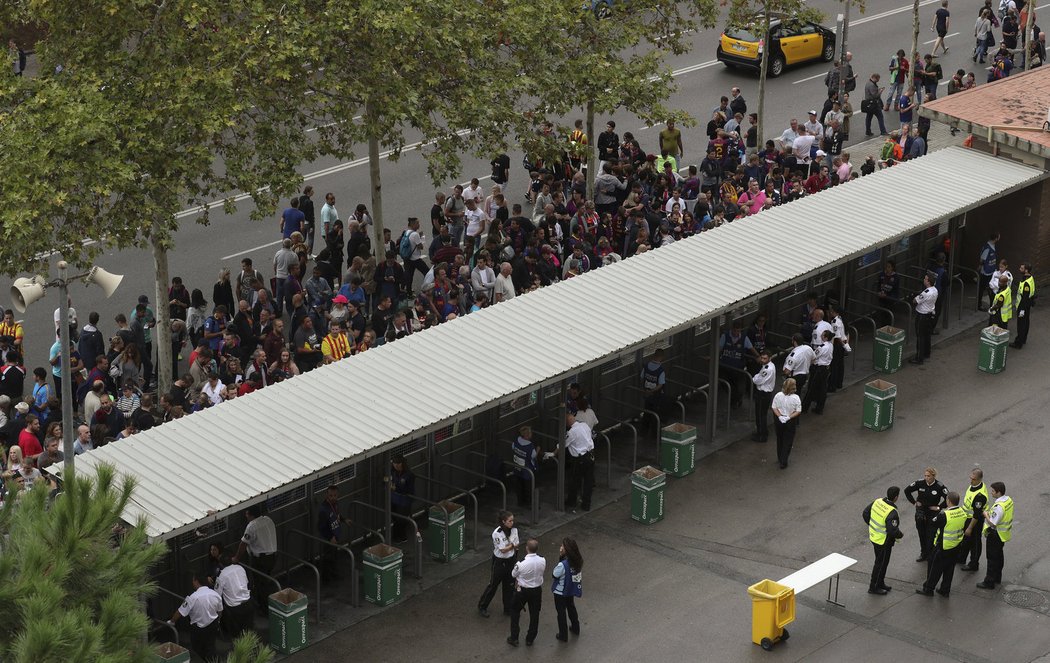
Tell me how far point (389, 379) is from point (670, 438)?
4.72 metres

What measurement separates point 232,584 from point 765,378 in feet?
30.4

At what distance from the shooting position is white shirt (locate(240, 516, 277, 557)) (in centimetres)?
2036

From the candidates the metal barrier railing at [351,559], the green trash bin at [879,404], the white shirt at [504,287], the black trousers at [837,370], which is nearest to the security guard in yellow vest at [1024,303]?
the black trousers at [837,370]

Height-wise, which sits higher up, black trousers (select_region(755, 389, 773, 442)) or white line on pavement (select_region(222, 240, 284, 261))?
white line on pavement (select_region(222, 240, 284, 261))

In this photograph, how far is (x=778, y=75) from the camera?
142ft

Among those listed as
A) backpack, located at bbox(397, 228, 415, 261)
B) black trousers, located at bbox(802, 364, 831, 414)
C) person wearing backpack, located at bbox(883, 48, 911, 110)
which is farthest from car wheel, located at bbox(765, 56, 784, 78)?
black trousers, located at bbox(802, 364, 831, 414)

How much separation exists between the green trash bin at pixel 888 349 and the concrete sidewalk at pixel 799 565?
28.1 inches

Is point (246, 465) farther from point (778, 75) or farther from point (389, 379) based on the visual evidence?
point (778, 75)

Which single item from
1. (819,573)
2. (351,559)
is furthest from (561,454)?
(819,573)

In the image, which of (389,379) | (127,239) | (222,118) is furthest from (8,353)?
(389,379)

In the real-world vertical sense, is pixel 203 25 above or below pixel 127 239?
above

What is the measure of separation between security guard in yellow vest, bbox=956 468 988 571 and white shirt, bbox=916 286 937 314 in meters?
6.78

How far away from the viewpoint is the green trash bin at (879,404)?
2561cm

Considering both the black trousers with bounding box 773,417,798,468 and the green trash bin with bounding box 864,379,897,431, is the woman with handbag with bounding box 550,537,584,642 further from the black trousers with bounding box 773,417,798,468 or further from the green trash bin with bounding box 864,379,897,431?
the green trash bin with bounding box 864,379,897,431
